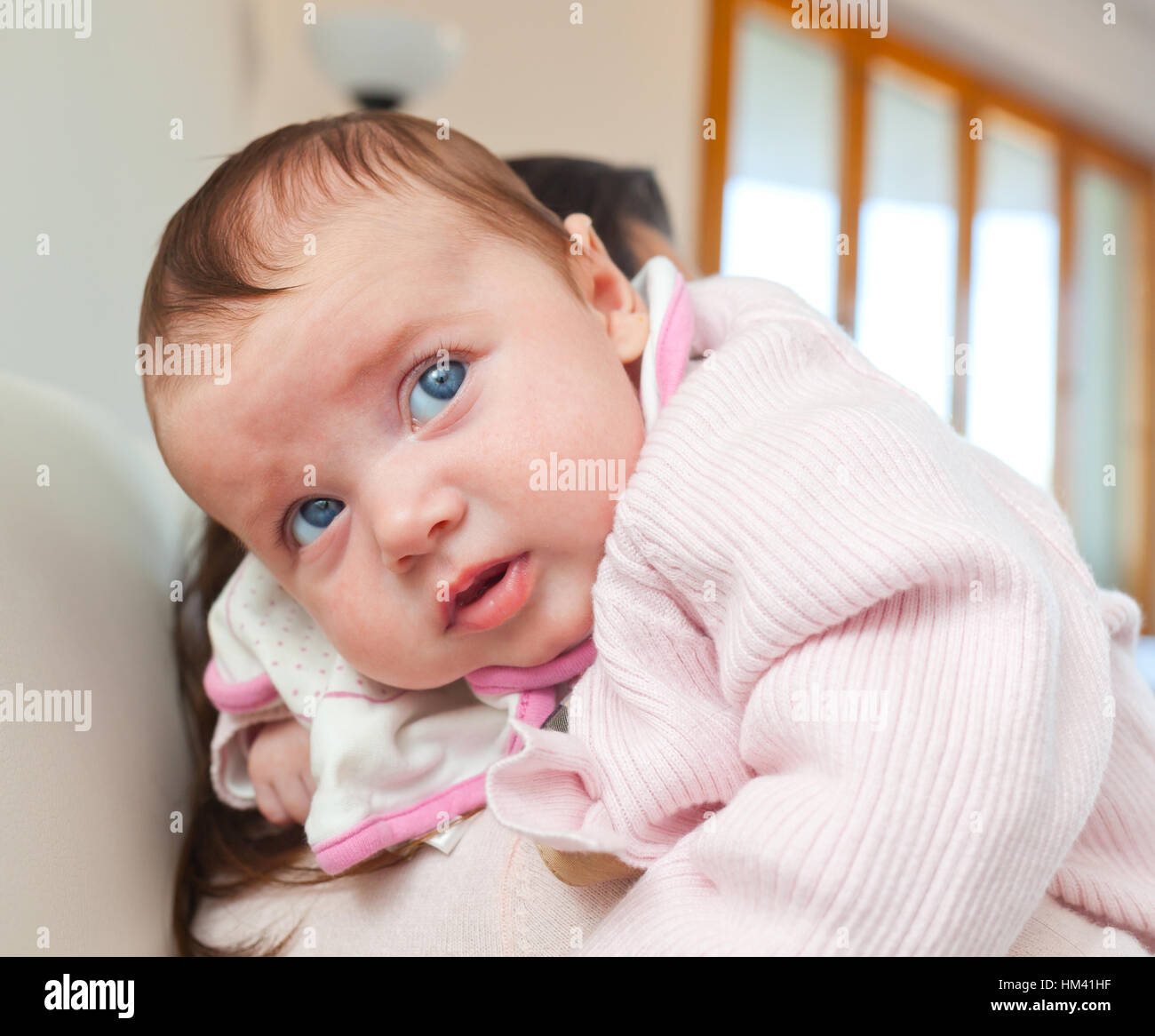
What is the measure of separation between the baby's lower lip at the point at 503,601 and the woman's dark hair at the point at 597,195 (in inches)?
24.9

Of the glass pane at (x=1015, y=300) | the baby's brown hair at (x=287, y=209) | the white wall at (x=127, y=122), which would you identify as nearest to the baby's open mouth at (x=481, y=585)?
the baby's brown hair at (x=287, y=209)

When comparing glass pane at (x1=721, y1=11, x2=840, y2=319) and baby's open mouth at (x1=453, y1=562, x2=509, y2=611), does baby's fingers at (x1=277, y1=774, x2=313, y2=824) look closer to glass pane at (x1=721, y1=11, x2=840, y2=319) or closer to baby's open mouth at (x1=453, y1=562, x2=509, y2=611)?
baby's open mouth at (x1=453, y1=562, x2=509, y2=611)

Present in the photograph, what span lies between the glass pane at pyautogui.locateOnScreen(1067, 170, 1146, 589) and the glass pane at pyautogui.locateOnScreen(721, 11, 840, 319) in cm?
207

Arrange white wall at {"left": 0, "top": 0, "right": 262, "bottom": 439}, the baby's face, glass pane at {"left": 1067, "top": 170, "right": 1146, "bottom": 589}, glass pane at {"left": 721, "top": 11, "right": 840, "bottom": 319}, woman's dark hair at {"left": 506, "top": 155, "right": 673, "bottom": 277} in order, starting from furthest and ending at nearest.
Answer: glass pane at {"left": 1067, "top": 170, "right": 1146, "bottom": 589}
glass pane at {"left": 721, "top": 11, "right": 840, "bottom": 319}
woman's dark hair at {"left": 506, "top": 155, "right": 673, "bottom": 277}
white wall at {"left": 0, "top": 0, "right": 262, "bottom": 439}
the baby's face

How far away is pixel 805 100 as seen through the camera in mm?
4676

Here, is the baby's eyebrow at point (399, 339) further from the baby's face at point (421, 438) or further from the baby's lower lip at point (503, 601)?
the baby's lower lip at point (503, 601)

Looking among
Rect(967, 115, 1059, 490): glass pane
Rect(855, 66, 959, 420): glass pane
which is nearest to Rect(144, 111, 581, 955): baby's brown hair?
Rect(855, 66, 959, 420): glass pane

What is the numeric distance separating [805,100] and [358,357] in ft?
14.9

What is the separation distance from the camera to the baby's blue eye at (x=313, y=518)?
27.8 inches

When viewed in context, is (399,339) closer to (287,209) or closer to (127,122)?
(287,209)

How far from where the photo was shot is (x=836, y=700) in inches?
19.9

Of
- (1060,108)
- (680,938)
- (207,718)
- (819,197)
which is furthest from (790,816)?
(1060,108)

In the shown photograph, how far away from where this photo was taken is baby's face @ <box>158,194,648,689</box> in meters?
0.64
